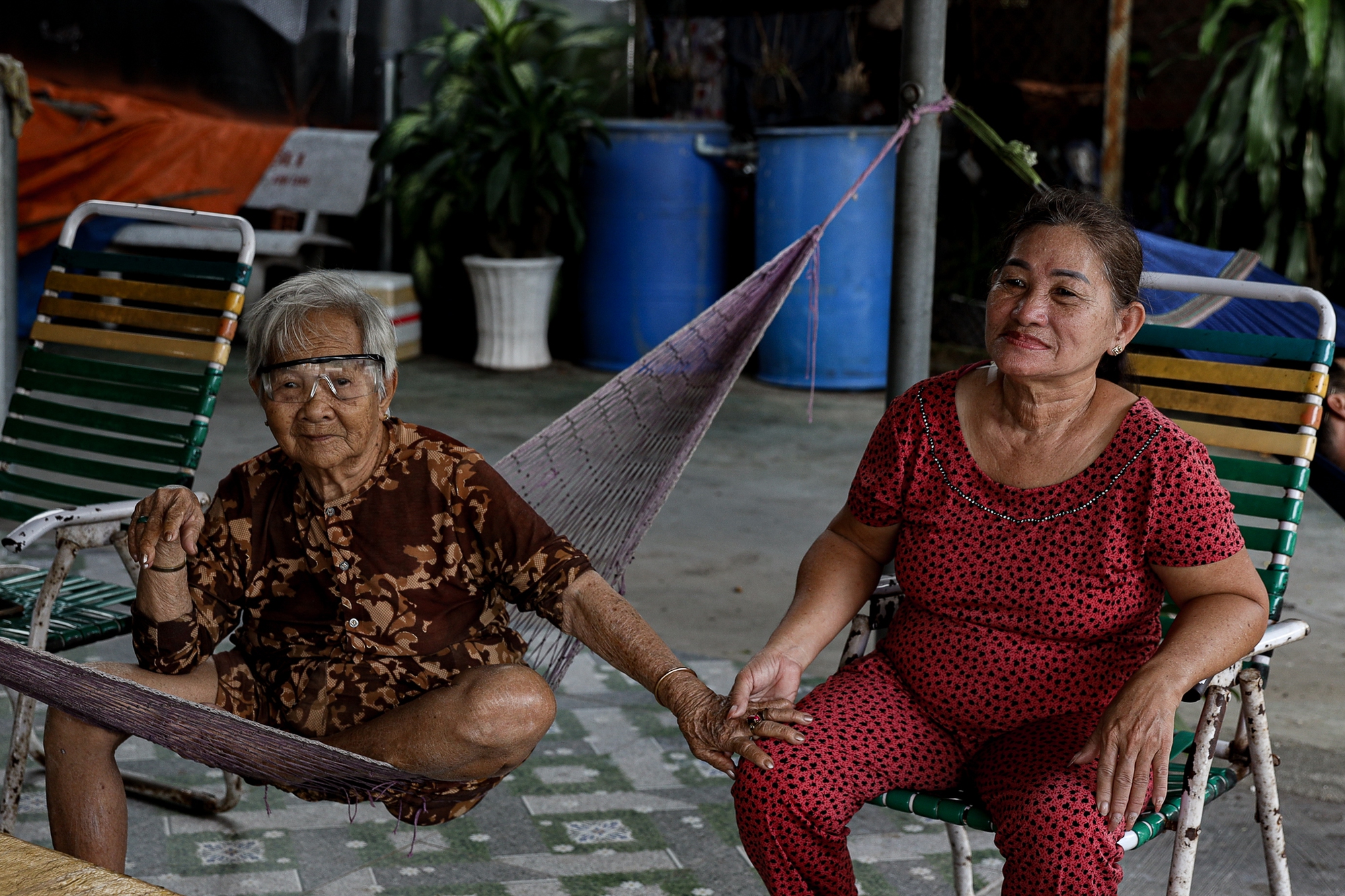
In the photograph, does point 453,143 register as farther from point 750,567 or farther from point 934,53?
point 934,53

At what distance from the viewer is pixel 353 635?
1.82m

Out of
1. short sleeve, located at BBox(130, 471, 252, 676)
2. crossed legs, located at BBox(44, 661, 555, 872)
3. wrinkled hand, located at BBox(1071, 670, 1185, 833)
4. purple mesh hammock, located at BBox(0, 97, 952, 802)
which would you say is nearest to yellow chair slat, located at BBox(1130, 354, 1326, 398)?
purple mesh hammock, located at BBox(0, 97, 952, 802)

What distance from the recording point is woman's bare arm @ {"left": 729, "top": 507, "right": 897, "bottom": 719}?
174cm

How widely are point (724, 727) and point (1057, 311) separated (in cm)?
64

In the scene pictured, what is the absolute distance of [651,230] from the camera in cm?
652

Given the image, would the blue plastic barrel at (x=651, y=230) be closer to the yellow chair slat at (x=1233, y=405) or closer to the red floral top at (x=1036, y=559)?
the yellow chair slat at (x=1233, y=405)

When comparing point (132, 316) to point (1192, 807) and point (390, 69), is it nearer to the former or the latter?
point (1192, 807)

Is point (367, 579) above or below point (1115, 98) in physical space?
below

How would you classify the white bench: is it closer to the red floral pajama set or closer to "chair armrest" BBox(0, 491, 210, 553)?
"chair armrest" BBox(0, 491, 210, 553)

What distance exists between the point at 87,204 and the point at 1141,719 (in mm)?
2177

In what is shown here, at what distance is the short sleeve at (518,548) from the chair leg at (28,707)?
0.65m

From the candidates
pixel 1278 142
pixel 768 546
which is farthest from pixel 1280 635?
pixel 1278 142

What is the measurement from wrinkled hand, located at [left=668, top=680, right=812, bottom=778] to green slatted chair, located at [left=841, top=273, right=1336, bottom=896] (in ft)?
0.48

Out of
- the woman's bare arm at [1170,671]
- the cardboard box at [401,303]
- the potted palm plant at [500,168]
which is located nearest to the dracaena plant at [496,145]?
the potted palm plant at [500,168]
